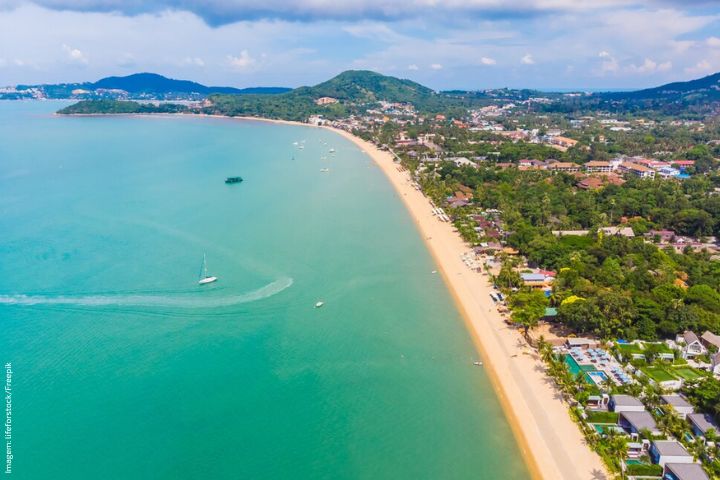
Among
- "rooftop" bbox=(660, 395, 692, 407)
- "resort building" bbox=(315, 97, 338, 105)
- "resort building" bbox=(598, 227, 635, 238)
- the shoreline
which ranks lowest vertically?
the shoreline

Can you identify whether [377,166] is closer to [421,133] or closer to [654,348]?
[421,133]

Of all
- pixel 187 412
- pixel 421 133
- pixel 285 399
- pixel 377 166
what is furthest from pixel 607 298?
pixel 421 133

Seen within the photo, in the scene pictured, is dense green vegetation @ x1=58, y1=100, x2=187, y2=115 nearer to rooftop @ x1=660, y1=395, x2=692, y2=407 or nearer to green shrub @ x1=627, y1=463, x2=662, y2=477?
rooftop @ x1=660, y1=395, x2=692, y2=407

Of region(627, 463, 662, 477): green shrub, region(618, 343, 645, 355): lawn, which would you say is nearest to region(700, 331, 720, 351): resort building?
region(618, 343, 645, 355): lawn

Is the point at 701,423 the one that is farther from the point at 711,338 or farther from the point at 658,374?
the point at 711,338

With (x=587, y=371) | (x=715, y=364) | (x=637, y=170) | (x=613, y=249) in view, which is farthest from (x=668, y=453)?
(x=637, y=170)

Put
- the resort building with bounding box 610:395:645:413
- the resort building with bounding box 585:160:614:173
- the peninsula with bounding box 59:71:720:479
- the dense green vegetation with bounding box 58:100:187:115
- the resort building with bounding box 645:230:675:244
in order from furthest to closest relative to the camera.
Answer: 1. the dense green vegetation with bounding box 58:100:187:115
2. the resort building with bounding box 585:160:614:173
3. the resort building with bounding box 645:230:675:244
4. the resort building with bounding box 610:395:645:413
5. the peninsula with bounding box 59:71:720:479
